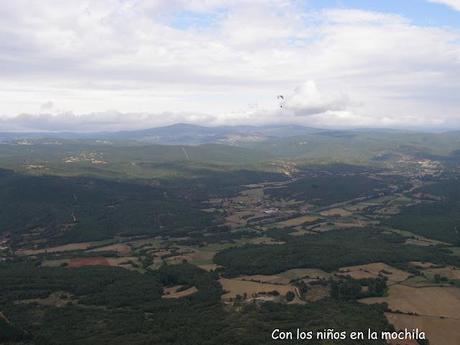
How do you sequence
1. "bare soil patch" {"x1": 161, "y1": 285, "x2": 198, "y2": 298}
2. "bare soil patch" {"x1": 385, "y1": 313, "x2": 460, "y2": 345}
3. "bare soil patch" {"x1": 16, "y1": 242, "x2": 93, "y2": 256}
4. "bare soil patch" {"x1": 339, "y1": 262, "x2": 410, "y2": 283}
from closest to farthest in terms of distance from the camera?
"bare soil patch" {"x1": 385, "y1": 313, "x2": 460, "y2": 345}, "bare soil patch" {"x1": 161, "y1": 285, "x2": 198, "y2": 298}, "bare soil patch" {"x1": 339, "y1": 262, "x2": 410, "y2": 283}, "bare soil patch" {"x1": 16, "y1": 242, "x2": 93, "y2": 256}

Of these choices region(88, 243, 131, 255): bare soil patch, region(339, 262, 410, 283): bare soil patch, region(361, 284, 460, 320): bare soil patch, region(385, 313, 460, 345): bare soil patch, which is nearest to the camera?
region(385, 313, 460, 345): bare soil patch

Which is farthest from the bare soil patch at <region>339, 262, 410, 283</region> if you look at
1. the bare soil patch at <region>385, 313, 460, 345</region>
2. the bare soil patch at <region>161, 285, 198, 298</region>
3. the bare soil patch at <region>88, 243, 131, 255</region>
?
the bare soil patch at <region>88, 243, 131, 255</region>

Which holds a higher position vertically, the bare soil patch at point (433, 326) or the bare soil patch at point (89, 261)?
the bare soil patch at point (433, 326)

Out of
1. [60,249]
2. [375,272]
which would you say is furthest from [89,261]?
[375,272]

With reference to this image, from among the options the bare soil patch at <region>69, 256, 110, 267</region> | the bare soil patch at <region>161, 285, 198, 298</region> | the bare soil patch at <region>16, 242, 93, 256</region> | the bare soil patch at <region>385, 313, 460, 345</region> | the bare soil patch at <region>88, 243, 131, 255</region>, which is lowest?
the bare soil patch at <region>16, 242, 93, 256</region>

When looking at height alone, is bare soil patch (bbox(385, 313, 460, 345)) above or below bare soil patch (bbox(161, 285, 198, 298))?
above

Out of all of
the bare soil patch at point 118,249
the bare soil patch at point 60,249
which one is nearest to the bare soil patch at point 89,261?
the bare soil patch at point 118,249

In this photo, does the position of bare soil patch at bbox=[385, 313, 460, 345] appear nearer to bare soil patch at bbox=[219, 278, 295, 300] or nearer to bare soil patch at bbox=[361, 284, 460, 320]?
bare soil patch at bbox=[361, 284, 460, 320]

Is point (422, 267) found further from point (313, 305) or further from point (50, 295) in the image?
point (50, 295)

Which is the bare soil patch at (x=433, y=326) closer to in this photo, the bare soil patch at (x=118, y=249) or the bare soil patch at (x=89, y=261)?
the bare soil patch at (x=89, y=261)

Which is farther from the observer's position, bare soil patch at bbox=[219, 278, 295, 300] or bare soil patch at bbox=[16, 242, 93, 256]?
bare soil patch at bbox=[16, 242, 93, 256]

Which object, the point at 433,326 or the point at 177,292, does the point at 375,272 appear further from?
the point at 177,292
